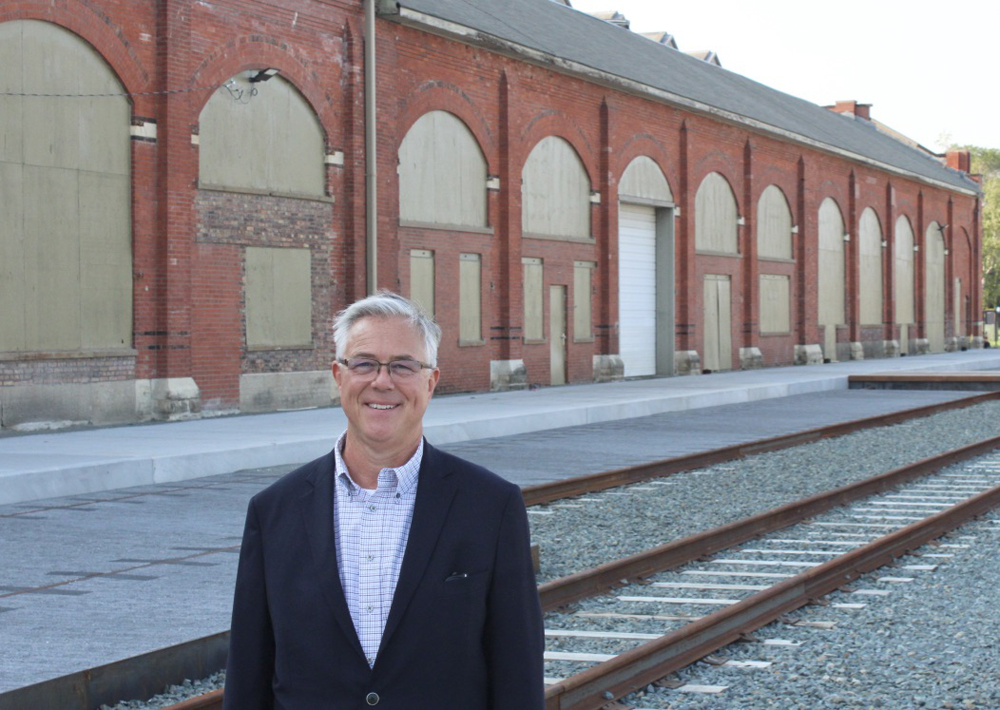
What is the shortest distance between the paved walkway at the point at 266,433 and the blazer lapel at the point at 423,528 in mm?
9967

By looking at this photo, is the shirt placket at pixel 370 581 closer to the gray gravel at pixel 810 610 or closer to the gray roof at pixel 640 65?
the gray gravel at pixel 810 610

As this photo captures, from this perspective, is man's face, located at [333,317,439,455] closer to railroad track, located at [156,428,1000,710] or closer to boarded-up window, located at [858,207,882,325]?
railroad track, located at [156,428,1000,710]

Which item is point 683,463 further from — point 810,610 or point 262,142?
point 262,142

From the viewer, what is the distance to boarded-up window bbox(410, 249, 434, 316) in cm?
2398

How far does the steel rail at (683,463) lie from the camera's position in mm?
12083

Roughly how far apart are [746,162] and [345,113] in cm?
1692

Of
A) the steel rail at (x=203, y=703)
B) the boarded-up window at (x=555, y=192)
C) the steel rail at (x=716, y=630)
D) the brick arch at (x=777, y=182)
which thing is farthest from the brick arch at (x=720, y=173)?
the steel rail at (x=203, y=703)

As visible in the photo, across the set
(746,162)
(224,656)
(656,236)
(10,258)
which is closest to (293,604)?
(224,656)

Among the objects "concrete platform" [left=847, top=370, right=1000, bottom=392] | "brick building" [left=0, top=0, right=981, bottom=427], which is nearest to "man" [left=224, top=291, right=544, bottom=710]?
"brick building" [left=0, top=0, right=981, bottom=427]

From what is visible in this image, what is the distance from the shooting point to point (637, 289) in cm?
3216

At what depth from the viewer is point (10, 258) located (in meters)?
17.1

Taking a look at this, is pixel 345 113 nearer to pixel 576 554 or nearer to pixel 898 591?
pixel 576 554

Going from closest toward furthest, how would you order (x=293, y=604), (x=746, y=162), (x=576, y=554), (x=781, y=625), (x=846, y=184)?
(x=293, y=604) → (x=781, y=625) → (x=576, y=554) → (x=746, y=162) → (x=846, y=184)

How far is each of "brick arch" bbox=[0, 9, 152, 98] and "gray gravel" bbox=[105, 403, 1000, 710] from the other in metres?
8.33
